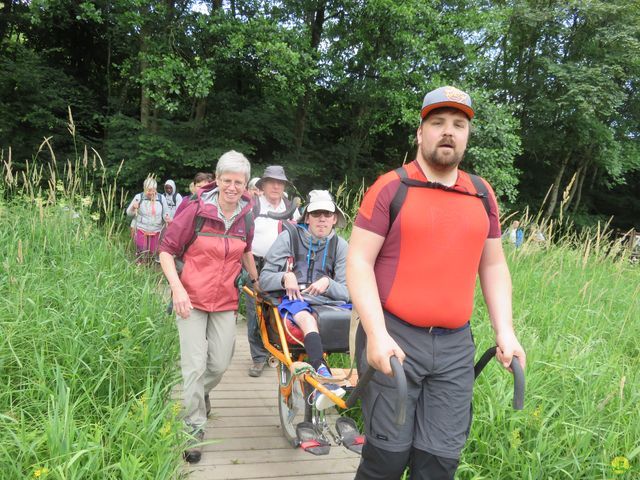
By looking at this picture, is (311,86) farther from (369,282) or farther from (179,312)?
(369,282)

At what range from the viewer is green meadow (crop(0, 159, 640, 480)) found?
2332 millimetres

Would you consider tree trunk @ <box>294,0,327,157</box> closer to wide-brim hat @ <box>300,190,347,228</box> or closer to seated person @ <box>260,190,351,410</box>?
wide-brim hat @ <box>300,190,347,228</box>

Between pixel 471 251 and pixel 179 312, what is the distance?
174 cm

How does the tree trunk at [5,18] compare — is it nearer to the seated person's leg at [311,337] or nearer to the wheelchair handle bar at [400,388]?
the seated person's leg at [311,337]

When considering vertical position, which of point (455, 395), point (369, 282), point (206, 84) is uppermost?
point (206, 84)

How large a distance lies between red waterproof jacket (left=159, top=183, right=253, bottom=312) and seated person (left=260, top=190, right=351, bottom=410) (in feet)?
1.31

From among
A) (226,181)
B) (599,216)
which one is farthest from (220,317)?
(599,216)

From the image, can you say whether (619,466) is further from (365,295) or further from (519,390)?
(365,295)

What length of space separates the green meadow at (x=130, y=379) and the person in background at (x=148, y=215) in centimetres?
221

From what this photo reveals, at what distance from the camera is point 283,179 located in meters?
4.96

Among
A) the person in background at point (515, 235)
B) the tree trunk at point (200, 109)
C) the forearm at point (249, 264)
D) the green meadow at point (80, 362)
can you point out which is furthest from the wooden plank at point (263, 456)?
the tree trunk at point (200, 109)

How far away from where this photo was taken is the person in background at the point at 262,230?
15.1 feet

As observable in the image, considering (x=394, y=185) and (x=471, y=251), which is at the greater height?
(x=394, y=185)

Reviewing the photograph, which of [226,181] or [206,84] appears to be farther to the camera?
[206,84]
